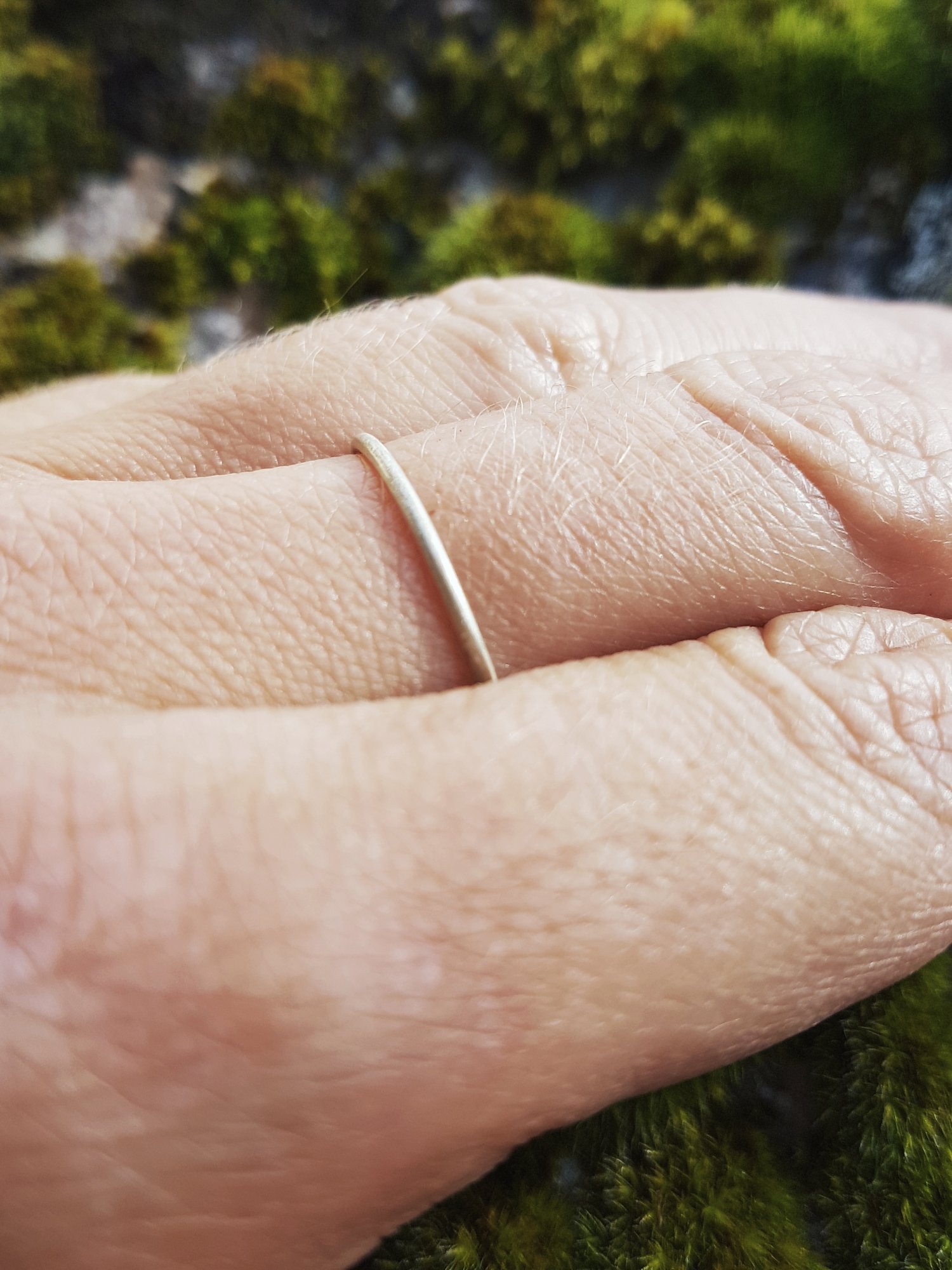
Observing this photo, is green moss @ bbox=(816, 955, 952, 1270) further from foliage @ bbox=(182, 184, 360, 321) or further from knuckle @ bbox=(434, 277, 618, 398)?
foliage @ bbox=(182, 184, 360, 321)

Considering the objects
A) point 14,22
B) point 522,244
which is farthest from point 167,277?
point 522,244

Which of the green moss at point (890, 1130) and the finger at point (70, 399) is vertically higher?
the finger at point (70, 399)

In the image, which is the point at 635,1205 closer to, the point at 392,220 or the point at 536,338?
the point at 536,338

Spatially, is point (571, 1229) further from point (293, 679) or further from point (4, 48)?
point (4, 48)

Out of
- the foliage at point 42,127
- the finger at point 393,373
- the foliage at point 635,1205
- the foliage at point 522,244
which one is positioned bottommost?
the foliage at point 635,1205

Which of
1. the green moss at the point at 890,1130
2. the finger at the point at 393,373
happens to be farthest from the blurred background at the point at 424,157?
the green moss at the point at 890,1130

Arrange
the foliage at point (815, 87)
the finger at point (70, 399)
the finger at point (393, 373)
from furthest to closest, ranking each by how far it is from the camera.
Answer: the foliage at point (815, 87) < the finger at point (70, 399) < the finger at point (393, 373)

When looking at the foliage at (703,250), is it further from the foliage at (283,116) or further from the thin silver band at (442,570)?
the thin silver band at (442,570)

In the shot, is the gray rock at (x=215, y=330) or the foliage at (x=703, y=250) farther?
the gray rock at (x=215, y=330)
